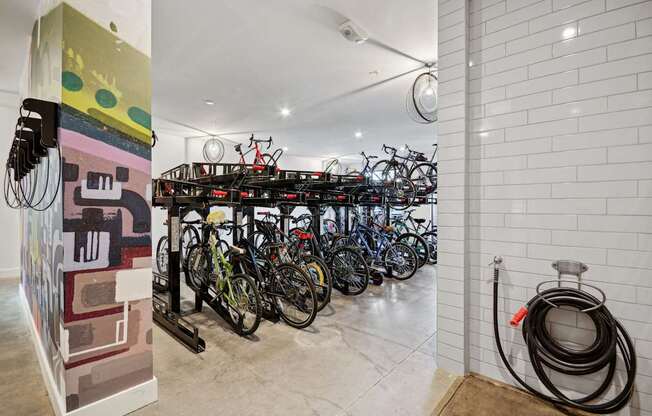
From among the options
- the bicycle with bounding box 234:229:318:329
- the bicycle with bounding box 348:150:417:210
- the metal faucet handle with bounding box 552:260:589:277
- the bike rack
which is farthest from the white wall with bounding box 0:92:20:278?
the metal faucet handle with bounding box 552:260:589:277

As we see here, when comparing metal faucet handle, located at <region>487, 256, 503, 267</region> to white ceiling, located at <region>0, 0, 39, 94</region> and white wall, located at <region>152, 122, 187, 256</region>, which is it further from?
white wall, located at <region>152, 122, 187, 256</region>

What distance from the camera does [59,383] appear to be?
1728 millimetres

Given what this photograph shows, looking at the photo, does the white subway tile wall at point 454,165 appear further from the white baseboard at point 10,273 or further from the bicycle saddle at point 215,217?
the white baseboard at point 10,273

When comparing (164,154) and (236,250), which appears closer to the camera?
(236,250)

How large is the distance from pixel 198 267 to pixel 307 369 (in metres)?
1.91

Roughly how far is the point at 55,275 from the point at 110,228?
0.46 m

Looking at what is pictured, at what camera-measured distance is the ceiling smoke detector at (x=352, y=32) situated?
2748 mm

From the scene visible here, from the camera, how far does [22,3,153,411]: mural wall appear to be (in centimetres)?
159

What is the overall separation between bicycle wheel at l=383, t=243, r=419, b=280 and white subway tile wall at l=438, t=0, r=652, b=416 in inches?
111

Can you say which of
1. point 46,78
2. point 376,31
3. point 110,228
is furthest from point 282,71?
point 110,228

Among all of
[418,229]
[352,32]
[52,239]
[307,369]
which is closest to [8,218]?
[52,239]

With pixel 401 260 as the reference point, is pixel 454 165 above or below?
above

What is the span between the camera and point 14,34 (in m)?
3.00

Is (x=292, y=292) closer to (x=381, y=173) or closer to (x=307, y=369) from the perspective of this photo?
(x=307, y=369)
